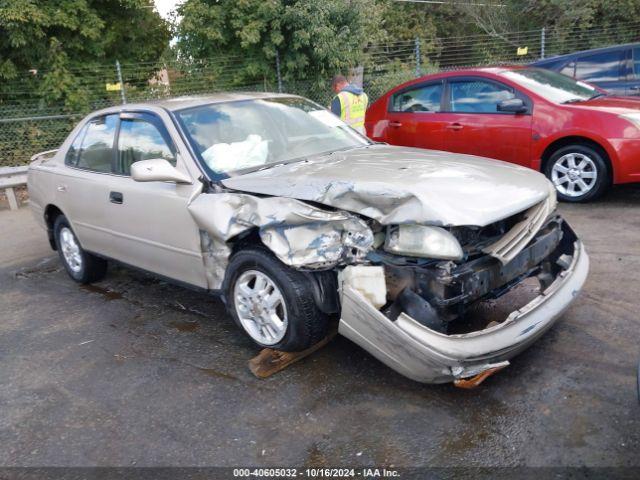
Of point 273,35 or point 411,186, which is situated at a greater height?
point 273,35

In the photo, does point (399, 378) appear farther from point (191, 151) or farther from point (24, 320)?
point (24, 320)

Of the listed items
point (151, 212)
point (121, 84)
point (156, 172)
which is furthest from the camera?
point (121, 84)

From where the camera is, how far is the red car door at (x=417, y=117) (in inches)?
288

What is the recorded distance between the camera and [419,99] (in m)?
7.59

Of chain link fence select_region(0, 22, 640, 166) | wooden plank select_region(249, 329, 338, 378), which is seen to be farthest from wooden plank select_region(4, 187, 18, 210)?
wooden plank select_region(249, 329, 338, 378)

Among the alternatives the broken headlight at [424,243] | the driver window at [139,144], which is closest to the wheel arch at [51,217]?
the driver window at [139,144]

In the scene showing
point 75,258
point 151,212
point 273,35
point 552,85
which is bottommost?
point 75,258

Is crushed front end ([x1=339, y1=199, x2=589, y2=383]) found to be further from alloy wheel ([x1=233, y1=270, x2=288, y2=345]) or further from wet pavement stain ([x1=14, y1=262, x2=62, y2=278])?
wet pavement stain ([x1=14, y1=262, x2=62, y2=278])

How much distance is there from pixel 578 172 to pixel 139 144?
15.3 feet

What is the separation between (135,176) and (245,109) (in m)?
1.12

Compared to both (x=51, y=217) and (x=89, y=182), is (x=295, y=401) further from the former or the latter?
(x=51, y=217)

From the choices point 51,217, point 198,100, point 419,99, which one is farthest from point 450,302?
point 419,99

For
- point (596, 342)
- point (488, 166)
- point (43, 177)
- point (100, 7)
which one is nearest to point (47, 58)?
point (100, 7)

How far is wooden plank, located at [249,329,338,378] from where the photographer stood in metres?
3.47
